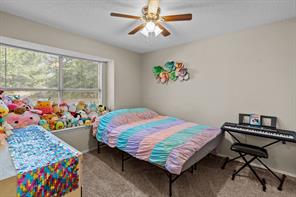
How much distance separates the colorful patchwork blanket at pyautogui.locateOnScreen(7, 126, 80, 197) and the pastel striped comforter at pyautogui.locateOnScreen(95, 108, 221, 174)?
0.89 meters

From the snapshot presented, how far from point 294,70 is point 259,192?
179cm

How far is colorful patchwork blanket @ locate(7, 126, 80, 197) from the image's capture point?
0.98 metres

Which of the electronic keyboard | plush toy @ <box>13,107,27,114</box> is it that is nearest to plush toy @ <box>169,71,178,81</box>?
the electronic keyboard

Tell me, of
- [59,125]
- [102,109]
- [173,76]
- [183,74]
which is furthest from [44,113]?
[183,74]

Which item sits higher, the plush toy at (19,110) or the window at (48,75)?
the window at (48,75)

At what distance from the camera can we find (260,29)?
91.4 inches

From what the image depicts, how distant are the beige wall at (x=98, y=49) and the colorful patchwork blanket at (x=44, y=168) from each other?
1.67 m

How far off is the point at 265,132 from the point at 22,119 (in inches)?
142

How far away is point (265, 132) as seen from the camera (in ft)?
6.66

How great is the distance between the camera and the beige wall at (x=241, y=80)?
7.04 ft

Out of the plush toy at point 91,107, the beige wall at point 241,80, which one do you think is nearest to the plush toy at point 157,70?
the beige wall at point 241,80

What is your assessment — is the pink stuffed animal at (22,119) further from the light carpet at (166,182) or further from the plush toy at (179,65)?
the plush toy at (179,65)

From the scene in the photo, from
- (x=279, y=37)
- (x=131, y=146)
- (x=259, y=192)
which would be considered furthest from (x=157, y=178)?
(x=279, y=37)

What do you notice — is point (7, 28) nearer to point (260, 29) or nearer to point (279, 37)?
point (260, 29)
